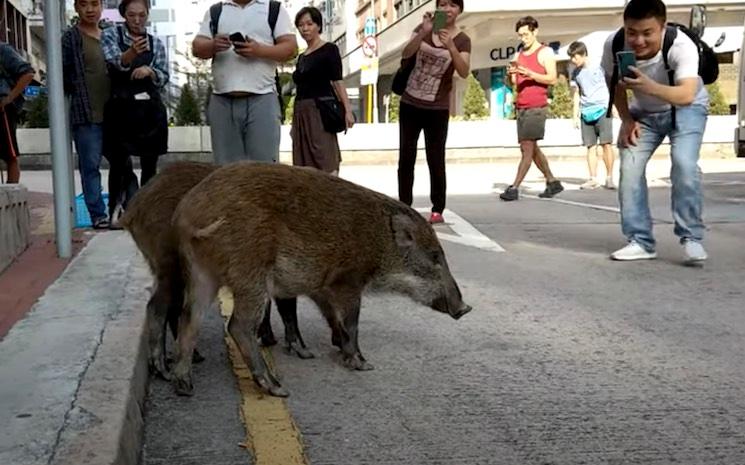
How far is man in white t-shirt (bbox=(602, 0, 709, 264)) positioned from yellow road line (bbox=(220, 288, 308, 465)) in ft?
11.7

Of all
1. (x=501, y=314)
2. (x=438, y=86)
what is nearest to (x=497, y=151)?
(x=438, y=86)

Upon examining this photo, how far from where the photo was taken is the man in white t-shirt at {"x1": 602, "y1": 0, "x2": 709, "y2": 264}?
6266mm

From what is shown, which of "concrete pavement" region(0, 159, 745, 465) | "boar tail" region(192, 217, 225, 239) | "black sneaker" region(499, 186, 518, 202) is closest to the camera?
"concrete pavement" region(0, 159, 745, 465)

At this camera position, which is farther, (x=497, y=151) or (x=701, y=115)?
(x=497, y=151)

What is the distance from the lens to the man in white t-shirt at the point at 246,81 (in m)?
6.22

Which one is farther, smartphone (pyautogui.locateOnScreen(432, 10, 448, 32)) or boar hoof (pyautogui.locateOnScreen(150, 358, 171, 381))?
smartphone (pyautogui.locateOnScreen(432, 10, 448, 32))

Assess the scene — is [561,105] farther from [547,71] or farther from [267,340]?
[267,340]

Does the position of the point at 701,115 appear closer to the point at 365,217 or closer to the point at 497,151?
the point at 365,217

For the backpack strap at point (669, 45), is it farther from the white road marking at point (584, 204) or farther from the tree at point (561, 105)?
the tree at point (561, 105)

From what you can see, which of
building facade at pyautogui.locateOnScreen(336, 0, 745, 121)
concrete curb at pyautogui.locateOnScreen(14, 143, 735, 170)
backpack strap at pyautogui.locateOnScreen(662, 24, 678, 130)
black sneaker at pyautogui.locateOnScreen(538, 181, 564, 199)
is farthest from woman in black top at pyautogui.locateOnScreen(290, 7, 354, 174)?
building facade at pyautogui.locateOnScreen(336, 0, 745, 121)

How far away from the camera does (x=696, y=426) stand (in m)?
3.41

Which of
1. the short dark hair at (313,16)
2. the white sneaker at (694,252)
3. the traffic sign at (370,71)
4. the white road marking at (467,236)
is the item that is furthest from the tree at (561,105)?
the white sneaker at (694,252)

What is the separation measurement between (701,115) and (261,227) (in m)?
4.03

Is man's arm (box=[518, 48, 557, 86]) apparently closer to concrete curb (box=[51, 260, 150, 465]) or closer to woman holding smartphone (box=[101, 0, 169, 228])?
woman holding smartphone (box=[101, 0, 169, 228])
